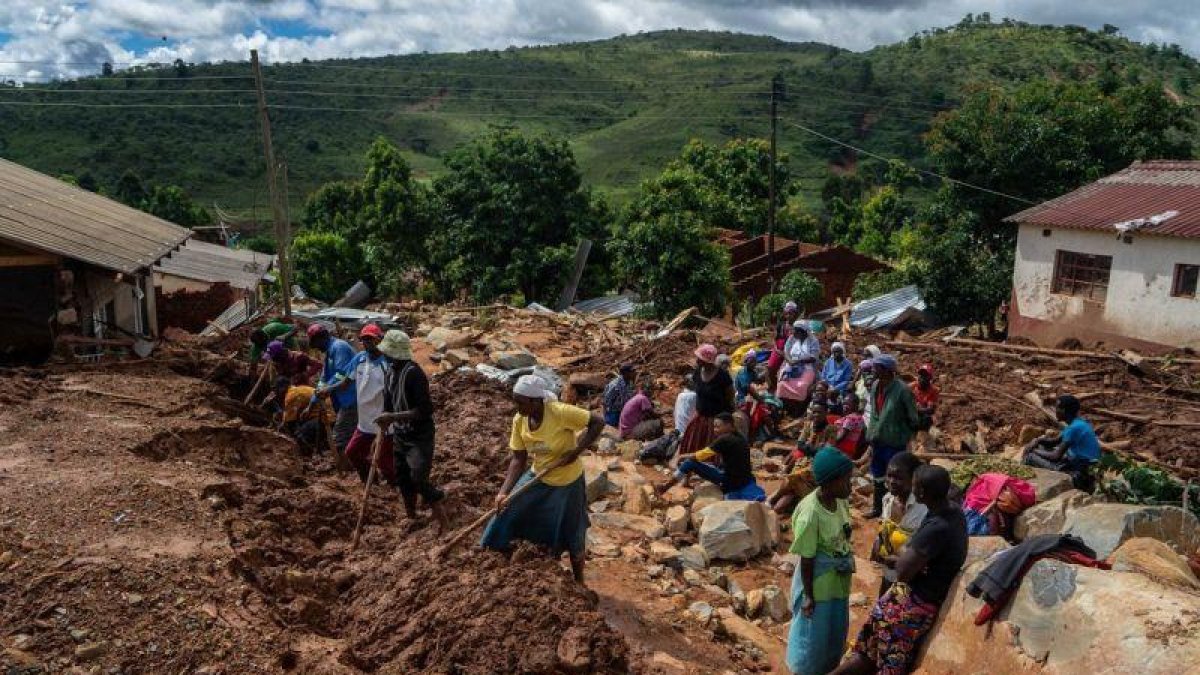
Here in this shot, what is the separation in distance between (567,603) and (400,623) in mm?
988

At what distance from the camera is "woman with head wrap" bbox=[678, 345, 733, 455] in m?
9.24

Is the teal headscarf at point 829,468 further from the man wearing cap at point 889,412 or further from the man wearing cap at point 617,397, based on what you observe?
the man wearing cap at point 617,397

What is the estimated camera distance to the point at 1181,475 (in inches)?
402

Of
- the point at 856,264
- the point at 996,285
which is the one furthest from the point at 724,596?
the point at 856,264

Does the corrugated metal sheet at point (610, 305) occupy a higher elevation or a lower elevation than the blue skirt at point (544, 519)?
lower

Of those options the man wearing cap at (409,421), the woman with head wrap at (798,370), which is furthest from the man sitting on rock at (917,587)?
the woman with head wrap at (798,370)

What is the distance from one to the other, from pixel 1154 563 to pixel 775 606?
8.55 feet

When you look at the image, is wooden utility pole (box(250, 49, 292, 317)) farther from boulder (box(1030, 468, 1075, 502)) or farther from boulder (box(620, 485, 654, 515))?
boulder (box(1030, 468, 1075, 502))

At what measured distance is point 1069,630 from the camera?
4277 mm

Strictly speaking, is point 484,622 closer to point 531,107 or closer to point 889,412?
point 889,412

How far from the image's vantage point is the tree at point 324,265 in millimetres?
33125

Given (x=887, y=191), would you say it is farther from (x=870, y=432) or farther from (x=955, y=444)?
(x=870, y=432)

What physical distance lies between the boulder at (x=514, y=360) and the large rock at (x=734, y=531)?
7.94m

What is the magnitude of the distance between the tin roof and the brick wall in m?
17.5
